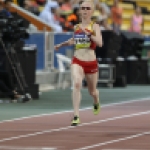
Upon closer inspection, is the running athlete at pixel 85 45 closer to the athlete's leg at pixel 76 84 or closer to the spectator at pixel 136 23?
the athlete's leg at pixel 76 84

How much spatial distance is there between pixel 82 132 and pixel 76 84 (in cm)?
132

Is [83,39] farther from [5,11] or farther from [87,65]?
[5,11]

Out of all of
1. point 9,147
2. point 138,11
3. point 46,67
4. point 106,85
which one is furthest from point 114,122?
point 138,11

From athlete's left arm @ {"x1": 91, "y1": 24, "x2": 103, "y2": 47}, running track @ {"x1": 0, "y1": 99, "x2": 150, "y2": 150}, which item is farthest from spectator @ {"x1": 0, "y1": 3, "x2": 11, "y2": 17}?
athlete's left arm @ {"x1": 91, "y1": 24, "x2": 103, "y2": 47}

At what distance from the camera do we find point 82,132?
40.7 ft

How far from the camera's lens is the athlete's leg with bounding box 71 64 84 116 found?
44.1 feet

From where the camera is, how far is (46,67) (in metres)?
24.3

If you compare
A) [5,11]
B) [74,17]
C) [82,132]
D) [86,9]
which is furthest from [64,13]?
[82,132]

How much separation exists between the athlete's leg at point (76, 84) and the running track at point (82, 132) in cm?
32

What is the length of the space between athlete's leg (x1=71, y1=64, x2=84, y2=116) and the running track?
32 cm

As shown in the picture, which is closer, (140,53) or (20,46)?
(20,46)

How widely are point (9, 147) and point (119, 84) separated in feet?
54.3

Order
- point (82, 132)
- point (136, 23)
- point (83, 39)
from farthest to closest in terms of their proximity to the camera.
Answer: point (136, 23), point (83, 39), point (82, 132)

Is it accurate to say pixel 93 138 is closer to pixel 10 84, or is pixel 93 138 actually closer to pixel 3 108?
pixel 3 108
